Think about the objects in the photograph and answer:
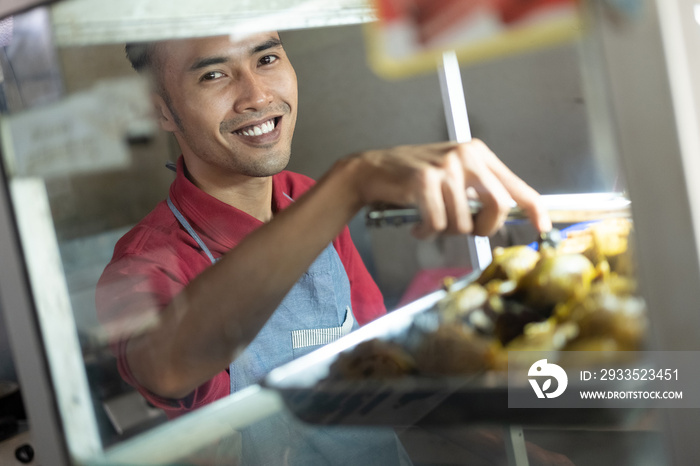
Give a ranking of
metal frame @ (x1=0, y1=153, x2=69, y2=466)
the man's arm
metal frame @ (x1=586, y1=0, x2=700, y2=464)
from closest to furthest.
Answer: metal frame @ (x1=586, y1=0, x2=700, y2=464), the man's arm, metal frame @ (x1=0, y1=153, x2=69, y2=466)

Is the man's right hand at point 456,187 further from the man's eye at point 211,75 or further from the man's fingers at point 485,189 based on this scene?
the man's eye at point 211,75

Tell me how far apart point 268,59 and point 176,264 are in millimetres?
259

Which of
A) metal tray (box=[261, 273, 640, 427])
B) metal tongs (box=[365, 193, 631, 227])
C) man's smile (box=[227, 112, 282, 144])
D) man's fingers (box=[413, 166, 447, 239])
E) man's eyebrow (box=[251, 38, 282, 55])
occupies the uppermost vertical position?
man's eyebrow (box=[251, 38, 282, 55])

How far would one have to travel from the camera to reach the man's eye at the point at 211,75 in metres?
0.66

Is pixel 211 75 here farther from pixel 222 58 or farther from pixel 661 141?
pixel 661 141

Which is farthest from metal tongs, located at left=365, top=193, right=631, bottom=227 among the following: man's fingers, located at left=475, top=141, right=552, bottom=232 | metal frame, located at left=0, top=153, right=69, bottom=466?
metal frame, located at left=0, top=153, right=69, bottom=466

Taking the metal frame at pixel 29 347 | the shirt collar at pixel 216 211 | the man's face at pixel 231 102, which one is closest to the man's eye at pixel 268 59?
the man's face at pixel 231 102

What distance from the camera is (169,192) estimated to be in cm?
74

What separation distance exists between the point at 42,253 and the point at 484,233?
62 centimetres

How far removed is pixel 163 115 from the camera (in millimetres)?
732

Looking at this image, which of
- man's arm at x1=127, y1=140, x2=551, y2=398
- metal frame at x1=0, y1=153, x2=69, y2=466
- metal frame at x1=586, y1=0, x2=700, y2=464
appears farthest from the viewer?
metal frame at x1=0, y1=153, x2=69, y2=466

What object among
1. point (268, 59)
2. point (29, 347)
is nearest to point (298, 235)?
point (268, 59)

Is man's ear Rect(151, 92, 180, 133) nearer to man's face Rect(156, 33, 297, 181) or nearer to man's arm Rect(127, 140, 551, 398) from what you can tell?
man's face Rect(156, 33, 297, 181)

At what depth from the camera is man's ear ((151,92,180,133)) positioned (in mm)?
723
